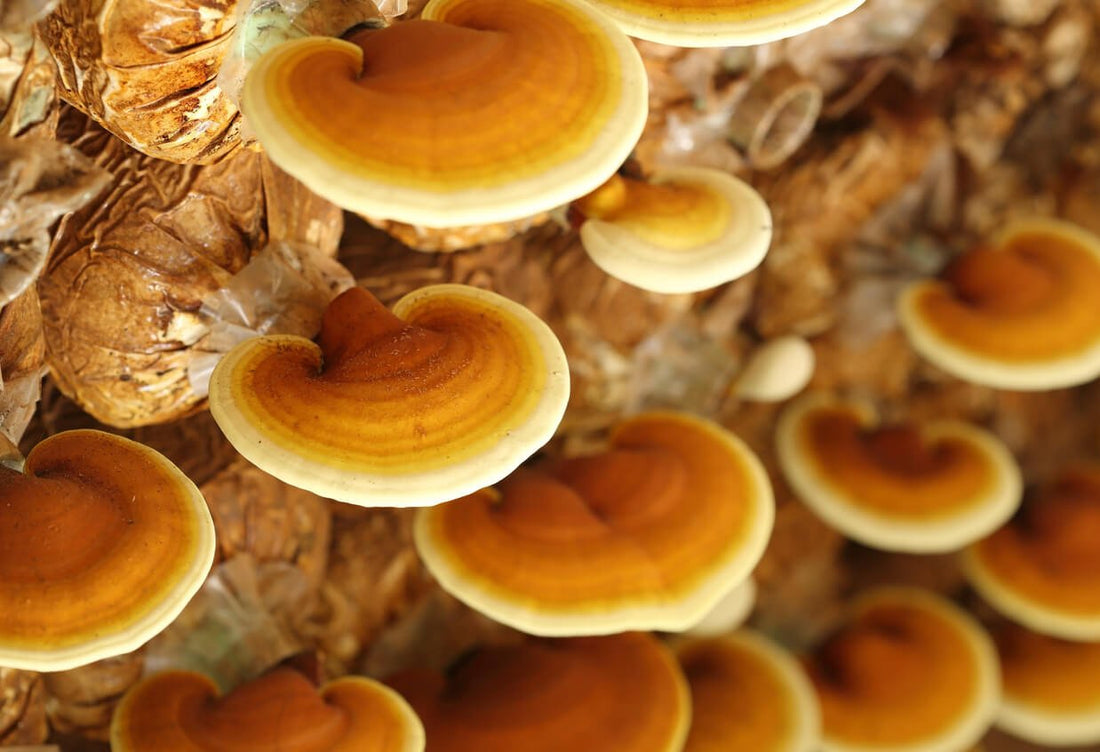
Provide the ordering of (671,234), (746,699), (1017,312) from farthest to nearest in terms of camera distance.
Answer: (1017,312) → (746,699) → (671,234)

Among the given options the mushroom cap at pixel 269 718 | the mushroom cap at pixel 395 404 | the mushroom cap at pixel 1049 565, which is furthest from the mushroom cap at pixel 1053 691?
the mushroom cap at pixel 395 404

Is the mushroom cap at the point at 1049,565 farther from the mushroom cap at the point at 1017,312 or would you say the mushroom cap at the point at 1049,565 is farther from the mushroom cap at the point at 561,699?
the mushroom cap at the point at 561,699

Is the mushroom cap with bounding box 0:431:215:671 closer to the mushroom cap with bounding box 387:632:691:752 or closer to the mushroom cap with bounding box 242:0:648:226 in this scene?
the mushroom cap with bounding box 242:0:648:226

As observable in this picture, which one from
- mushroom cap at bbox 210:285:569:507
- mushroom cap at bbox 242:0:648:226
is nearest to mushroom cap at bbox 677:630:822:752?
mushroom cap at bbox 210:285:569:507

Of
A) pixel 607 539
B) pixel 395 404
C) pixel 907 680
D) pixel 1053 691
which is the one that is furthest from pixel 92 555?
pixel 1053 691

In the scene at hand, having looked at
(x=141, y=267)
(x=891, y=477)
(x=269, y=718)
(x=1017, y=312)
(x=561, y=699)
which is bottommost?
(x=891, y=477)

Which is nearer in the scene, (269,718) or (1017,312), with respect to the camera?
(269,718)

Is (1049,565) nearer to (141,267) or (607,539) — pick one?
(607,539)
